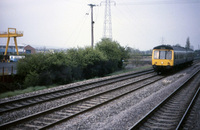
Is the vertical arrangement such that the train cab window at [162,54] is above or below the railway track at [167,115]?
above

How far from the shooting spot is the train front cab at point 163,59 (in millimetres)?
21078

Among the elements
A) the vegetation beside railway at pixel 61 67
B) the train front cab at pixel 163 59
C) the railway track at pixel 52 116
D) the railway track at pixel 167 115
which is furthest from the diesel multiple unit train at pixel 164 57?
the railway track at pixel 52 116

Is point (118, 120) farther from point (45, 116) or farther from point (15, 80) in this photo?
point (15, 80)

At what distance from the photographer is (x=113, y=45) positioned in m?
28.2

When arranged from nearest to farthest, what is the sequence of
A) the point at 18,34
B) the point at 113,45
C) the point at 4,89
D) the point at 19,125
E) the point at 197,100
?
the point at 19,125 → the point at 197,100 → the point at 4,89 → the point at 113,45 → the point at 18,34

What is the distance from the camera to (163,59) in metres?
21.3

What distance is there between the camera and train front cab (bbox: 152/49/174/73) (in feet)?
69.2

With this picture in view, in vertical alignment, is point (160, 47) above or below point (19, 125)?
above

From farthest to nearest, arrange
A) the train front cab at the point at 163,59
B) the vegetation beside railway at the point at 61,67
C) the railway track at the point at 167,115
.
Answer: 1. the train front cab at the point at 163,59
2. the vegetation beside railway at the point at 61,67
3. the railway track at the point at 167,115

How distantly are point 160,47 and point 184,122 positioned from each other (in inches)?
633

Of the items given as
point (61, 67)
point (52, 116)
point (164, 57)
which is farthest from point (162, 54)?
point (52, 116)

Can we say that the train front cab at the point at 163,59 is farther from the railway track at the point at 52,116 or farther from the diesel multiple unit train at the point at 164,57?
the railway track at the point at 52,116

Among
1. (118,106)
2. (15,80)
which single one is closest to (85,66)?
(15,80)

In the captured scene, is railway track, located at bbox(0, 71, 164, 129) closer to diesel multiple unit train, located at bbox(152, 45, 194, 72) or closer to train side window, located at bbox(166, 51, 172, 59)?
diesel multiple unit train, located at bbox(152, 45, 194, 72)
